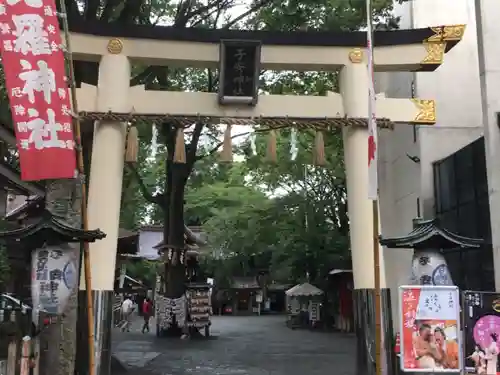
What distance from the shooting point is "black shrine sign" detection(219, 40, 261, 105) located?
10664 millimetres

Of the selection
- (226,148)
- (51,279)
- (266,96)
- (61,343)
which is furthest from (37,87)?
(266,96)

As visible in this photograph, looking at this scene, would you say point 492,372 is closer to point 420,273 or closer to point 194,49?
point 420,273

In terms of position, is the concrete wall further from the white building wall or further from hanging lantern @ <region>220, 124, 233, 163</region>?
hanging lantern @ <region>220, 124, 233, 163</region>

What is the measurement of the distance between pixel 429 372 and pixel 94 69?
8930 mm

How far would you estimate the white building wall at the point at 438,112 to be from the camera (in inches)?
575

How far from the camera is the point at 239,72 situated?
10.7 metres

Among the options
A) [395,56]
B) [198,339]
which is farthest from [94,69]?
[198,339]

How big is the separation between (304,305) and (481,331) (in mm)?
23665

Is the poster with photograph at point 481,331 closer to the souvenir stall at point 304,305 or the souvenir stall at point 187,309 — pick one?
the souvenir stall at point 187,309

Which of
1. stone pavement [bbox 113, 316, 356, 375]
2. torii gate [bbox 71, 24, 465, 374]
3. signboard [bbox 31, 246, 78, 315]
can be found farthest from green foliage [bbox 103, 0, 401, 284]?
signboard [bbox 31, 246, 78, 315]

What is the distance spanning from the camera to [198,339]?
21547 millimetres

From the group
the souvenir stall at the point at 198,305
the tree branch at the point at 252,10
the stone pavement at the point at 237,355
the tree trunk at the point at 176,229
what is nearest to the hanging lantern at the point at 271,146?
the tree branch at the point at 252,10

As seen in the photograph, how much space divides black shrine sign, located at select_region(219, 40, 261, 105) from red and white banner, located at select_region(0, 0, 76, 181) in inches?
154

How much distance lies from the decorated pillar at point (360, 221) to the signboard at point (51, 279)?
16.2 ft
